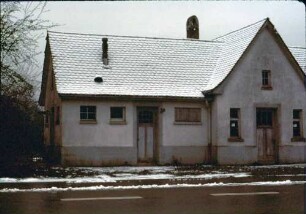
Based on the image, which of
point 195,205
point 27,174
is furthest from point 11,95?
point 195,205

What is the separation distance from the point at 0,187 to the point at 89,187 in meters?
2.76

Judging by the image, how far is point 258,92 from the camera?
28.0 meters

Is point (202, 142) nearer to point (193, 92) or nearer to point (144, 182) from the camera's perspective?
point (193, 92)

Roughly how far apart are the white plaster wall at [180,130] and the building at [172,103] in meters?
0.05

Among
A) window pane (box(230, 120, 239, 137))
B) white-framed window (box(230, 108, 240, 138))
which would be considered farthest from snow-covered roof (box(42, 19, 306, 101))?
window pane (box(230, 120, 239, 137))

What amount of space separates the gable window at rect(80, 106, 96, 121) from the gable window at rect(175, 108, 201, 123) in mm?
4499

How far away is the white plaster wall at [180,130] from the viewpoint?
88.4ft

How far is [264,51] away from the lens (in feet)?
93.2

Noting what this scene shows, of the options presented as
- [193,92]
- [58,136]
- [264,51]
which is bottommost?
[58,136]

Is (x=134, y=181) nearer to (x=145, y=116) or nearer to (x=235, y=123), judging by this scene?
(x=145, y=116)

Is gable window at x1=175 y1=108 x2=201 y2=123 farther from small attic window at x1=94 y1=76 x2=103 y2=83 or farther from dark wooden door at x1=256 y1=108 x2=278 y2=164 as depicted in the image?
small attic window at x1=94 y1=76 x2=103 y2=83

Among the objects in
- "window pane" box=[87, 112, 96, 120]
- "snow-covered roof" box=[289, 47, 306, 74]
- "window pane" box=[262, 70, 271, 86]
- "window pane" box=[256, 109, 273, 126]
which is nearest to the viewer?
"window pane" box=[87, 112, 96, 120]

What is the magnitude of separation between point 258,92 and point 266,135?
2454 mm

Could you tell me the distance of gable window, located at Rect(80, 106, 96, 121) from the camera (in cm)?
2595
